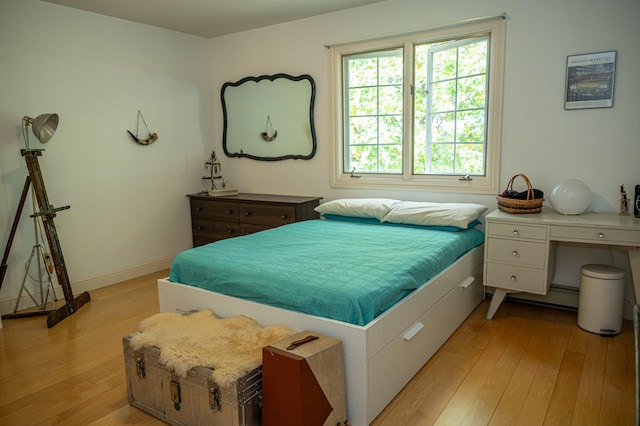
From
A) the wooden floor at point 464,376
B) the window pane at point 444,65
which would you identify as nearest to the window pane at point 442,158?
the window pane at point 444,65

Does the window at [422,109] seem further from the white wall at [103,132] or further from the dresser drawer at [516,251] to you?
the white wall at [103,132]

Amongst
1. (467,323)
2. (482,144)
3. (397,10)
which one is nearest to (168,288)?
(467,323)

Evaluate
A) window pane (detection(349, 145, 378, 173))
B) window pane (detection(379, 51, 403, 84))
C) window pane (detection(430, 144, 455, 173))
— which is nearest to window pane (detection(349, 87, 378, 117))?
window pane (detection(379, 51, 403, 84))

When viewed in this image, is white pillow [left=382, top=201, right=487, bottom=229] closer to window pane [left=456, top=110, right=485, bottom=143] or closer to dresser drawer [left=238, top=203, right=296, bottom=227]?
window pane [left=456, top=110, right=485, bottom=143]

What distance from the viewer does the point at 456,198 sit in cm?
348

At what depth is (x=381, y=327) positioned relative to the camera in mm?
1913

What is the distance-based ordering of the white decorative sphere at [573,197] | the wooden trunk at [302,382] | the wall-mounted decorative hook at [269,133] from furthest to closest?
the wall-mounted decorative hook at [269,133]
the white decorative sphere at [573,197]
the wooden trunk at [302,382]

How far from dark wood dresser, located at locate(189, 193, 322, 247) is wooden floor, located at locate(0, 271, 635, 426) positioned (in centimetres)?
140

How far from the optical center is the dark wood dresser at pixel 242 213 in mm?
3918

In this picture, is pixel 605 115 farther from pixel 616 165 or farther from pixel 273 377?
pixel 273 377

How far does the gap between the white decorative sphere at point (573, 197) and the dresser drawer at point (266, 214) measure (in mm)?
2049

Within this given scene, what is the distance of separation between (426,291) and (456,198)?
4.47 feet

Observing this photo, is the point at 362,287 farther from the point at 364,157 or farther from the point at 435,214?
the point at 364,157

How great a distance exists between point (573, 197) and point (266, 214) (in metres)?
2.44
